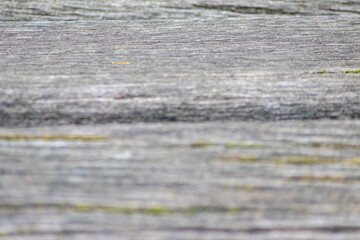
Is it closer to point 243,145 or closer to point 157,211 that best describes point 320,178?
point 243,145

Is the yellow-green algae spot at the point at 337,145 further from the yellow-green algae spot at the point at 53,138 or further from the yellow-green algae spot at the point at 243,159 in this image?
the yellow-green algae spot at the point at 53,138

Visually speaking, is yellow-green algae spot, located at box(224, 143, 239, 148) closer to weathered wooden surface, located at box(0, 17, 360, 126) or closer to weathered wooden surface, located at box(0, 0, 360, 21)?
weathered wooden surface, located at box(0, 17, 360, 126)

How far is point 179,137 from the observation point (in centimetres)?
46

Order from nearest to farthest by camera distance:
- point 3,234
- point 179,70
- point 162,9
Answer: point 3,234, point 179,70, point 162,9

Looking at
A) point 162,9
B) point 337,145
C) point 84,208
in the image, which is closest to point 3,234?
point 84,208

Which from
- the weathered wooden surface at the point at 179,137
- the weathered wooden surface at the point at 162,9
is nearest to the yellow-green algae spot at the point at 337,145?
the weathered wooden surface at the point at 179,137

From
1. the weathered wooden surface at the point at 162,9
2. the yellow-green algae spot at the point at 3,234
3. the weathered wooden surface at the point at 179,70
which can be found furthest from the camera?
the weathered wooden surface at the point at 162,9

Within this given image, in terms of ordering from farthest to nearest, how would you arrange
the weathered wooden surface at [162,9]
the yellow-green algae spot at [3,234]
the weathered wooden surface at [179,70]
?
the weathered wooden surface at [162,9] → the weathered wooden surface at [179,70] → the yellow-green algae spot at [3,234]

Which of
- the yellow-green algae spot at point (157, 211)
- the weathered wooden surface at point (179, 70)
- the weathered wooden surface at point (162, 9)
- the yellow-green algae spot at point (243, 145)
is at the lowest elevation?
the yellow-green algae spot at point (157, 211)

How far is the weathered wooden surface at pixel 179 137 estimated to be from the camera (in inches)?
15.1

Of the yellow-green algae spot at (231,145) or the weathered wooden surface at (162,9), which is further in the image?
the weathered wooden surface at (162,9)

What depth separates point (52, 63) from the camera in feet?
2.12

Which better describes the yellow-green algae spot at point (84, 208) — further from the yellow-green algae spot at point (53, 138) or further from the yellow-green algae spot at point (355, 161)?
the yellow-green algae spot at point (355, 161)

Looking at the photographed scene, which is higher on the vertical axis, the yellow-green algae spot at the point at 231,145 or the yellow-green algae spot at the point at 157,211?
the yellow-green algae spot at the point at 231,145
